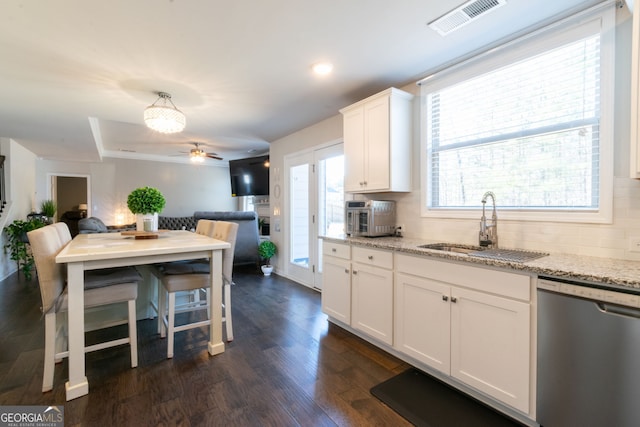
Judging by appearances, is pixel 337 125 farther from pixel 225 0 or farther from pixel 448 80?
pixel 225 0

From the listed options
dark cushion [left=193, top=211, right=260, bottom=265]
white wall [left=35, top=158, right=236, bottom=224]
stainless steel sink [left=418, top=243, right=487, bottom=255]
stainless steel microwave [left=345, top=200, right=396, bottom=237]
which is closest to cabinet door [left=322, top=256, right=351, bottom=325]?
stainless steel microwave [left=345, top=200, right=396, bottom=237]

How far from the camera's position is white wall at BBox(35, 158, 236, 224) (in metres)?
6.88

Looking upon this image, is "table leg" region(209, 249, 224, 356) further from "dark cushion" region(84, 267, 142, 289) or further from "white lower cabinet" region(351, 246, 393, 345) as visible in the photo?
"white lower cabinet" region(351, 246, 393, 345)

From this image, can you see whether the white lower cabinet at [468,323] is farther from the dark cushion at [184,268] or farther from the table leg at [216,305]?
the dark cushion at [184,268]

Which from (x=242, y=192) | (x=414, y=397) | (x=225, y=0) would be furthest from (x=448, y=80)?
(x=242, y=192)

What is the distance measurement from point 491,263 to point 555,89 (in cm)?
130

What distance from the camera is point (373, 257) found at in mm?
2410

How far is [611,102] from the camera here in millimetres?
1680

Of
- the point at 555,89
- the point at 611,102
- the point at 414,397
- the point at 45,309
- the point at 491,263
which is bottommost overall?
the point at 414,397

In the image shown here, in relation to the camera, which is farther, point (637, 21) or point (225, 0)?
point (225, 0)

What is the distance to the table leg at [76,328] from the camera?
183 cm

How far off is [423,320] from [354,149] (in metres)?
1.75
